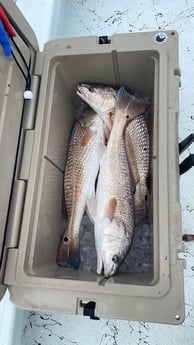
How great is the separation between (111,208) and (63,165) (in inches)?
9.2

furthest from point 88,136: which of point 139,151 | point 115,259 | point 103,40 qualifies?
point 115,259

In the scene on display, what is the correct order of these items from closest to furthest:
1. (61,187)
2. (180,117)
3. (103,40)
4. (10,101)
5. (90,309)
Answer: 1. (90,309)
2. (10,101)
3. (103,40)
4. (61,187)
5. (180,117)

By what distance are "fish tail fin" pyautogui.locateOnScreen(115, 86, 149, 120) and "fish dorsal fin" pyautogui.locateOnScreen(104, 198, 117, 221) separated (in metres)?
0.26

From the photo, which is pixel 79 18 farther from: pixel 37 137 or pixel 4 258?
pixel 4 258

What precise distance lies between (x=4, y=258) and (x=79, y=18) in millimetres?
1139

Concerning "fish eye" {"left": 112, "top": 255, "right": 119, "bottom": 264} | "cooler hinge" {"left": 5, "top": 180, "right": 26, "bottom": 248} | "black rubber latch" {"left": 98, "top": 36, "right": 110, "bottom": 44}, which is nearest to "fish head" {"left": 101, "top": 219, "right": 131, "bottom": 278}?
"fish eye" {"left": 112, "top": 255, "right": 119, "bottom": 264}

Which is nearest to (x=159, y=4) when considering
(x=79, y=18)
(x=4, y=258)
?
(x=79, y=18)

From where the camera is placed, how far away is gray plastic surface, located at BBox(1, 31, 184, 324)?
695 mm

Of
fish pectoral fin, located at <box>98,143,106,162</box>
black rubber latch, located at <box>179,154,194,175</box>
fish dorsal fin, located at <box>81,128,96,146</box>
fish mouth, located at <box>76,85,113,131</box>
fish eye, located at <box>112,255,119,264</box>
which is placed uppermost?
fish mouth, located at <box>76,85,113,131</box>

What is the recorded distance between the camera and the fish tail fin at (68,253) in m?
0.88

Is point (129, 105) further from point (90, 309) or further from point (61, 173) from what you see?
point (90, 309)

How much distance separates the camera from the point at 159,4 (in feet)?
4.69

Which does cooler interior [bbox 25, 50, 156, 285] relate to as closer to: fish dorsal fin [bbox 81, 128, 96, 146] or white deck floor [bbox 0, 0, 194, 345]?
fish dorsal fin [bbox 81, 128, 96, 146]

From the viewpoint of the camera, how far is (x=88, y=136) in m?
1.00
